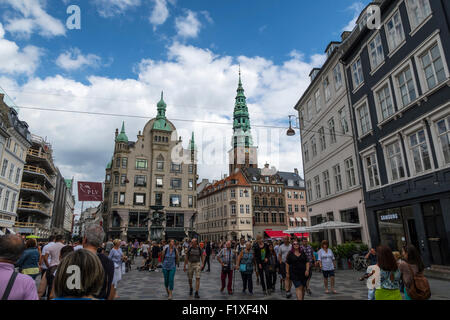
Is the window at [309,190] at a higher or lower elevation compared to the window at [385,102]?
lower

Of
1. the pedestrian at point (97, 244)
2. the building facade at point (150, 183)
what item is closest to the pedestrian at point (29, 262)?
the pedestrian at point (97, 244)

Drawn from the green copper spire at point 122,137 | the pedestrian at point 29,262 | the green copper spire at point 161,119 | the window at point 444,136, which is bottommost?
the pedestrian at point 29,262

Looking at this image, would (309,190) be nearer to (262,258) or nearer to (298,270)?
(262,258)

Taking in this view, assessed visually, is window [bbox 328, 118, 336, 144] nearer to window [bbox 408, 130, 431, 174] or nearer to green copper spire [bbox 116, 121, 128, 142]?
window [bbox 408, 130, 431, 174]

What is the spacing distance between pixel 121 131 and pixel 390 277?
52787mm

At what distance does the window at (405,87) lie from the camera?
15.3 m

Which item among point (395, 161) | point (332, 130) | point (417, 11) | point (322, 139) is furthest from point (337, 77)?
point (395, 161)

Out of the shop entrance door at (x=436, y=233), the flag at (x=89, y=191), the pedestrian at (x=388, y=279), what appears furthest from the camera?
the flag at (x=89, y=191)

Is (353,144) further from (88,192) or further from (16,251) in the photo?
(16,251)

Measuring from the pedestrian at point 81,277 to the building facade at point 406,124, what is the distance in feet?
49.7

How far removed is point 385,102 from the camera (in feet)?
58.2

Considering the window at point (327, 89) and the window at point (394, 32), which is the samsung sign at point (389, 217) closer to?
the window at point (394, 32)

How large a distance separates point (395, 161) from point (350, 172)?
16.4 ft
